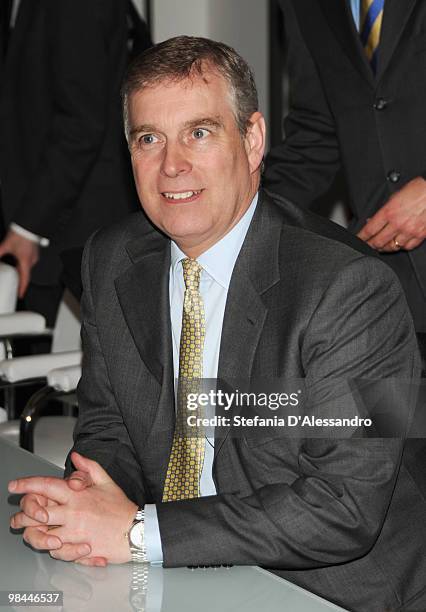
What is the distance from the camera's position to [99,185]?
4066 mm

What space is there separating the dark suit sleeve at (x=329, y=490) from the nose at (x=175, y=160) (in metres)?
0.35

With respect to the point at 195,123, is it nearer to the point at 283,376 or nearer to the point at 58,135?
the point at 283,376

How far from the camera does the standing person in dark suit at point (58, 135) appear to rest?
3.81 metres

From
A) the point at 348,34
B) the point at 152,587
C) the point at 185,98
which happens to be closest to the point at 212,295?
the point at 185,98

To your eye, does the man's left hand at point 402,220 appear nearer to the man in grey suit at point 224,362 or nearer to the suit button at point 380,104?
the suit button at point 380,104

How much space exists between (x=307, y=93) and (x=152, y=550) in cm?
175

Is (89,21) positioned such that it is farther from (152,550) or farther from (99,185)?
(152,550)

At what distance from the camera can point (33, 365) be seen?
126 inches

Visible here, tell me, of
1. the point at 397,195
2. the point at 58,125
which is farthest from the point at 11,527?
the point at 58,125

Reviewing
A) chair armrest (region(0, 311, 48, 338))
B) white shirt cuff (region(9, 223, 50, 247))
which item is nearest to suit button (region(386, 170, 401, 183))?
chair armrest (region(0, 311, 48, 338))

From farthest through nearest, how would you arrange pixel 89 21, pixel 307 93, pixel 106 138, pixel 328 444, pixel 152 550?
pixel 106 138
pixel 89 21
pixel 307 93
pixel 328 444
pixel 152 550

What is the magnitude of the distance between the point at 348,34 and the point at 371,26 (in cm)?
6

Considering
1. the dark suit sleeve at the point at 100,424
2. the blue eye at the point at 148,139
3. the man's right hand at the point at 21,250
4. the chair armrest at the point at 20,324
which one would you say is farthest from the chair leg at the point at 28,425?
the blue eye at the point at 148,139

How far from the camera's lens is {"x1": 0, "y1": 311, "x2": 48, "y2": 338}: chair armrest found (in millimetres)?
3393
